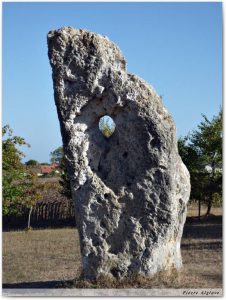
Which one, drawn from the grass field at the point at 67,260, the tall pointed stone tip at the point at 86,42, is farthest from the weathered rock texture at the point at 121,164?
the grass field at the point at 67,260

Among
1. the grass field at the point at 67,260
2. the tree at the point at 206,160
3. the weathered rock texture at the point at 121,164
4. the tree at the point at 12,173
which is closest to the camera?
the weathered rock texture at the point at 121,164

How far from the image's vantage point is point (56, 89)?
30.6 ft

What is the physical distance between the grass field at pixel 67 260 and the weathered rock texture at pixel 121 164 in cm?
59

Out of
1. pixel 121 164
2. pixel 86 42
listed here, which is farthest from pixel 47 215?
pixel 86 42

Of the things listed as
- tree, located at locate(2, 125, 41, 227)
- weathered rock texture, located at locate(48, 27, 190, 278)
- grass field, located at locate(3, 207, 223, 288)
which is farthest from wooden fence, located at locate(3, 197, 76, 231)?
weathered rock texture, located at locate(48, 27, 190, 278)

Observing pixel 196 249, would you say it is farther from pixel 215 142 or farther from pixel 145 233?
pixel 215 142

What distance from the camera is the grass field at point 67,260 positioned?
380 inches

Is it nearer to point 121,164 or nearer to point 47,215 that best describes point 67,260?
point 121,164

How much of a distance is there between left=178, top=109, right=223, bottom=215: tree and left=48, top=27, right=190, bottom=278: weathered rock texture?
51.5 feet

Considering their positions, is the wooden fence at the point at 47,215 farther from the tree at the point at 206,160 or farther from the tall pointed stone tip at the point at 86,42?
the tall pointed stone tip at the point at 86,42

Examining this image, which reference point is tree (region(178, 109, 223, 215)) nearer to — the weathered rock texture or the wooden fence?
the wooden fence

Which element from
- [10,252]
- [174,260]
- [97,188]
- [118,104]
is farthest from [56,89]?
[10,252]

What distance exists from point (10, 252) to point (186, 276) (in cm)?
826

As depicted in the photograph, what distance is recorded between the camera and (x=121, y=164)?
946cm
